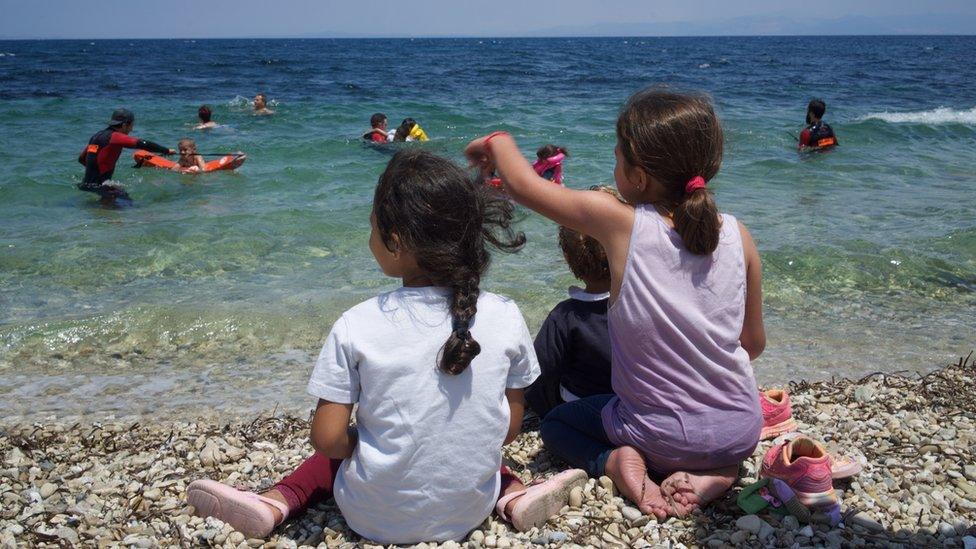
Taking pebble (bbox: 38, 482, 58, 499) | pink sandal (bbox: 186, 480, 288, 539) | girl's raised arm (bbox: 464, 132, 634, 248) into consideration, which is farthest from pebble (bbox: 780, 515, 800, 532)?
pebble (bbox: 38, 482, 58, 499)

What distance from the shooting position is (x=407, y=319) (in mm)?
2156

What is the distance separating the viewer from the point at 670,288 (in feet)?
7.97

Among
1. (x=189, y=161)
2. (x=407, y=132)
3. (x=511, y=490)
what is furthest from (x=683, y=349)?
(x=407, y=132)

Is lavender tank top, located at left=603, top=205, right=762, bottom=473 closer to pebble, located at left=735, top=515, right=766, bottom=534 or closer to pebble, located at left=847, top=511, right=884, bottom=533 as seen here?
pebble, located at left=735, top=515, right=766, bottom=534

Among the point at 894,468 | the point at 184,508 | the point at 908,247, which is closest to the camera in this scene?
the point at 184,508

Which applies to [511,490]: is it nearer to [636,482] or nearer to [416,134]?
[636,482]

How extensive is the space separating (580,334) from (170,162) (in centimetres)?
884

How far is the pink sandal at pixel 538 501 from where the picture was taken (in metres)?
2.46

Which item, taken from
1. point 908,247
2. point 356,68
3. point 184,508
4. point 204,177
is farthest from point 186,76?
point 184,508

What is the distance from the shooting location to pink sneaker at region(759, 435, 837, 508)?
2.51 m

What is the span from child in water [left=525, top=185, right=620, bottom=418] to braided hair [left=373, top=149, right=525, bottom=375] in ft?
2.95

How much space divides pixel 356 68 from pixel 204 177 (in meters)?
26.9

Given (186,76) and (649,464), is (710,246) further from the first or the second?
(186,76)

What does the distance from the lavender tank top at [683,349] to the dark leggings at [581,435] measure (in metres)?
0.22
